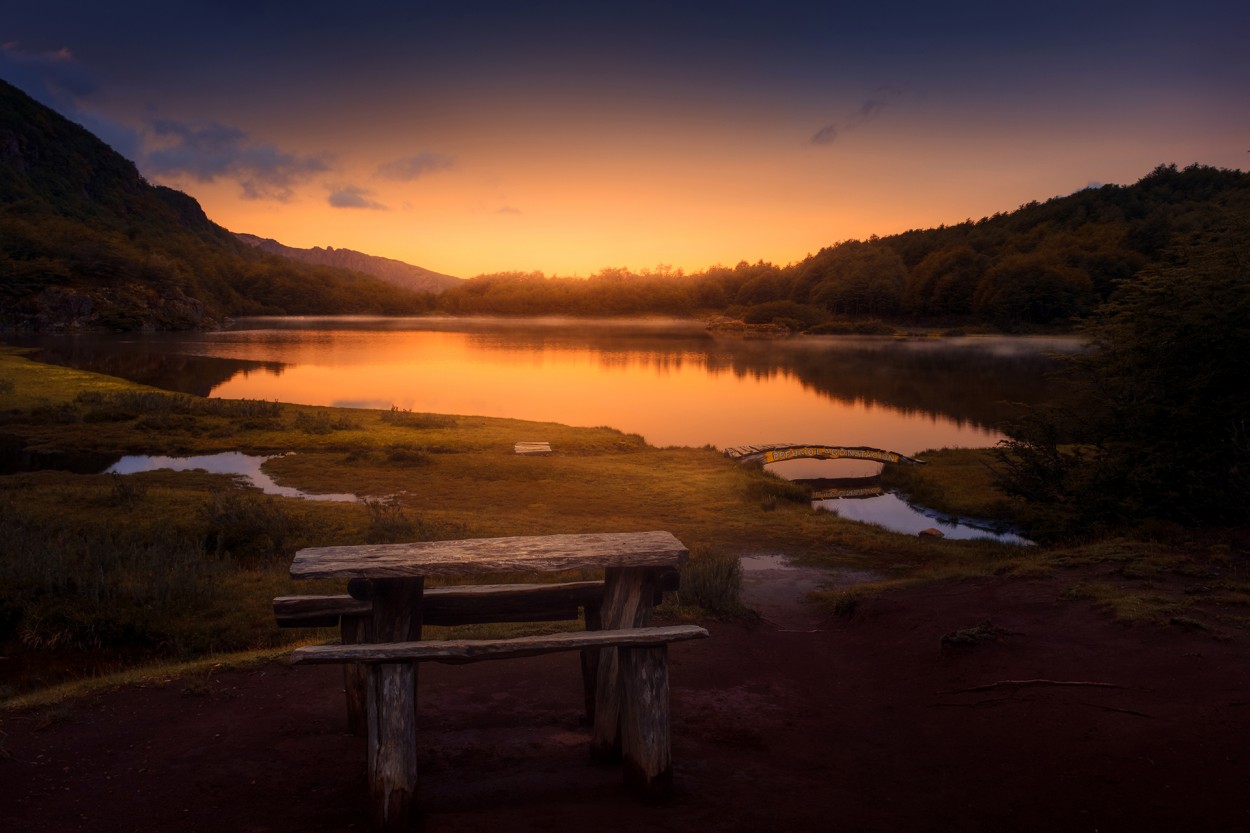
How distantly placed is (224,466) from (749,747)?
2237 cm

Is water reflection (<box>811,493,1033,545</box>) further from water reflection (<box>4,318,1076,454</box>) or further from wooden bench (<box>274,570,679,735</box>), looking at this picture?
wooden bench (<box>274,570,679,735</box>)

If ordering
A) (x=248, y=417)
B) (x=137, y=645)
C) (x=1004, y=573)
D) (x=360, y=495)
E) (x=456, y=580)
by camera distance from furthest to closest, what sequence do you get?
(x=248, y=417), (x=360, y=495), (x=456, y=580), (x=1004, y=573), (x=137, y=645)

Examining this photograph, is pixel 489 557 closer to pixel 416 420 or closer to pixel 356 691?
pixel 356 691

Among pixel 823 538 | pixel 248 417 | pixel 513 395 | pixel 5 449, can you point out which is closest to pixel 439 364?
pixel 513 395

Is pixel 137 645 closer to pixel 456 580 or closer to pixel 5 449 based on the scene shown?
pixel 456 580

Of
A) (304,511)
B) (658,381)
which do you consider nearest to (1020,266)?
(658,381)

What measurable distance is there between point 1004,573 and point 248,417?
29686mm

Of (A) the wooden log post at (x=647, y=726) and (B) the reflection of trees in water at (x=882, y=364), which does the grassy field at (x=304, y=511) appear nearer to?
(A) the wooden log post at (x=647, y=726)

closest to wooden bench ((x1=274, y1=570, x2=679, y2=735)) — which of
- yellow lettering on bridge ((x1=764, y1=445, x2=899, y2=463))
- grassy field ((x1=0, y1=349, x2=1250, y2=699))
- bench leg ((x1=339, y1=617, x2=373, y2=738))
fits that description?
bench leg ((x1=339, y1=617, x2=373, y2=738))

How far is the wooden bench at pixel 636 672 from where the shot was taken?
4.69 m

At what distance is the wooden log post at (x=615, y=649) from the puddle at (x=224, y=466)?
15311mm

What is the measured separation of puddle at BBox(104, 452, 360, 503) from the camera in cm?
2014

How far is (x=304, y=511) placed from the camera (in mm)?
16312

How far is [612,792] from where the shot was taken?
505cm
